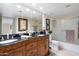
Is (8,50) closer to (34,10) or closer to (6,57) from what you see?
(6,57)

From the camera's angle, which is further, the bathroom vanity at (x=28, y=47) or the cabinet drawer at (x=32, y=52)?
the cabinet drawer at (x=32, y=52)

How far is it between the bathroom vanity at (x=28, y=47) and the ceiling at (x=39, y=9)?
0.40 meters

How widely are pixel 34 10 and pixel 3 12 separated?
498 millimetres

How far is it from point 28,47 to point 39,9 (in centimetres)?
65

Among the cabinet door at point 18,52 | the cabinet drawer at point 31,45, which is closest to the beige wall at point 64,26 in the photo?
the cabinet drawer at point 31,45

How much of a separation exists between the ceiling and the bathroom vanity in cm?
40

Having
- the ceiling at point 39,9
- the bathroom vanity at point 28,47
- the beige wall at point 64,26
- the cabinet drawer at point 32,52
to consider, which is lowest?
the cabinet drawer at point 32,52

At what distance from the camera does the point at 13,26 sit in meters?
1.93

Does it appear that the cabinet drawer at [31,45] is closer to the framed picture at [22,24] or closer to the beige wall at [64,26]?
the framed picture at [22,24]

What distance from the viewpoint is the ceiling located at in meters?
1.86

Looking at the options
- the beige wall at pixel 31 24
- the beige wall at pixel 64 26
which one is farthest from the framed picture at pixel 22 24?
the beige wall at pixel 64 26

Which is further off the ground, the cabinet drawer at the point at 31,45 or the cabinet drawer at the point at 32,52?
the cabinet drawer at the point at 31,45

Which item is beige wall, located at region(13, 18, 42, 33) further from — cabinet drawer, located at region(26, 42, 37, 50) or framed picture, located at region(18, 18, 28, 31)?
cabinet drawer, located at region(26, 42, 37, 50)

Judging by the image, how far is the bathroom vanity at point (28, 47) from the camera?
5.59ft
